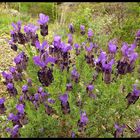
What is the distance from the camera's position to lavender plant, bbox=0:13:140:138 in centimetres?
306

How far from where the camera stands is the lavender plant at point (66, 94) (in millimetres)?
3062

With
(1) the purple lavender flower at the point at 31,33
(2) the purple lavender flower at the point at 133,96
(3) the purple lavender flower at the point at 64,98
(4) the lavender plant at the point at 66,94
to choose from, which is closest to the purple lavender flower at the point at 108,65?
→ (4) the lavender plant at the point at 66,94

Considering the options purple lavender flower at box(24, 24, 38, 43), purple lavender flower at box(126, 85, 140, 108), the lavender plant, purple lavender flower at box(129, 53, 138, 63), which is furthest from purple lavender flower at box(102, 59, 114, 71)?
purple lavender flower at box(24, 24, 38, 43)

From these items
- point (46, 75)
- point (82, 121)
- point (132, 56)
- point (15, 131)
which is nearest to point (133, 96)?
point (132, 56)

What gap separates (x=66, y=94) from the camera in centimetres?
295

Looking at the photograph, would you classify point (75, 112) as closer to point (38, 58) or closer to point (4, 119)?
point (38, 58)

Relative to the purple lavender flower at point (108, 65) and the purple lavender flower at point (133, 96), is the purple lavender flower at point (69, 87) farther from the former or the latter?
the purple lavender flower at point (133, 96)

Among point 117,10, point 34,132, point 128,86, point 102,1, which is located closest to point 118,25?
point 117,10

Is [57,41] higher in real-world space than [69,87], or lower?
higher

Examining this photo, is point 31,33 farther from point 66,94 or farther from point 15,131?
point 15,131

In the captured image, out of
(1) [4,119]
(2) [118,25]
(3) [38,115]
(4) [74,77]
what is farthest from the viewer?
(2) [118,25]

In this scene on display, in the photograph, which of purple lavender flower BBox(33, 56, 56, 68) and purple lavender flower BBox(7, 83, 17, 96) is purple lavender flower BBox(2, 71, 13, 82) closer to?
purple lavender flower BBox(7, 83, 17, 96)

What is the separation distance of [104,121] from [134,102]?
1.07ft

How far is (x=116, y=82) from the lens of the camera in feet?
10.9
